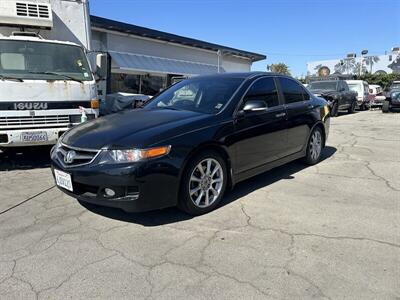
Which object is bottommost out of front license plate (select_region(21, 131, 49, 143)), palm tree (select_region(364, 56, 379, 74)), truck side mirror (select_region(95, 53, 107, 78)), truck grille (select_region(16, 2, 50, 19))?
front license plate (select_region(21, 131, 49, 143))

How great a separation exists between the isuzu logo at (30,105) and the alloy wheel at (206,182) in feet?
12.0

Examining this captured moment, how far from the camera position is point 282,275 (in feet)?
10.5

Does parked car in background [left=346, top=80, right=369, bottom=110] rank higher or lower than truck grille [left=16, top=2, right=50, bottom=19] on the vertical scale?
lower

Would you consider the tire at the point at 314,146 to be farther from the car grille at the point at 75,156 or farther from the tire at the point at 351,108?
the tire at the point at 351,108

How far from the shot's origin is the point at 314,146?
698cm

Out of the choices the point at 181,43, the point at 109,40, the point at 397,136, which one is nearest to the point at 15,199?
the point at 397,136

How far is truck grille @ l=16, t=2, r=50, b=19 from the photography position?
7.49 metres

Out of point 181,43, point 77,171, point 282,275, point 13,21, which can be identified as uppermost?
point 181,43

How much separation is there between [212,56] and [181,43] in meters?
3.98

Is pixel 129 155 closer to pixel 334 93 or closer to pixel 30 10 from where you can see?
pixel 30 10

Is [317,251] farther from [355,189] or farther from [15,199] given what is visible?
[15,199]

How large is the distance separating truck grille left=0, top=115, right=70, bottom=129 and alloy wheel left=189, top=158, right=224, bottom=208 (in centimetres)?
353

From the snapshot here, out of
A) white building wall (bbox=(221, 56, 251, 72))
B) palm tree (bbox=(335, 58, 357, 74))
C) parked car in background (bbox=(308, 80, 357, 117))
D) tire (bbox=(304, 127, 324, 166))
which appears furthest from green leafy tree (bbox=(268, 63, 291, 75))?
tire (bbox=(304, 127, 324, 166))

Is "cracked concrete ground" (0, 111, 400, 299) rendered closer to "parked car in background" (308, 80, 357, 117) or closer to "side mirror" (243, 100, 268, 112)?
"side mirror" (243, 100, 268, 112)
